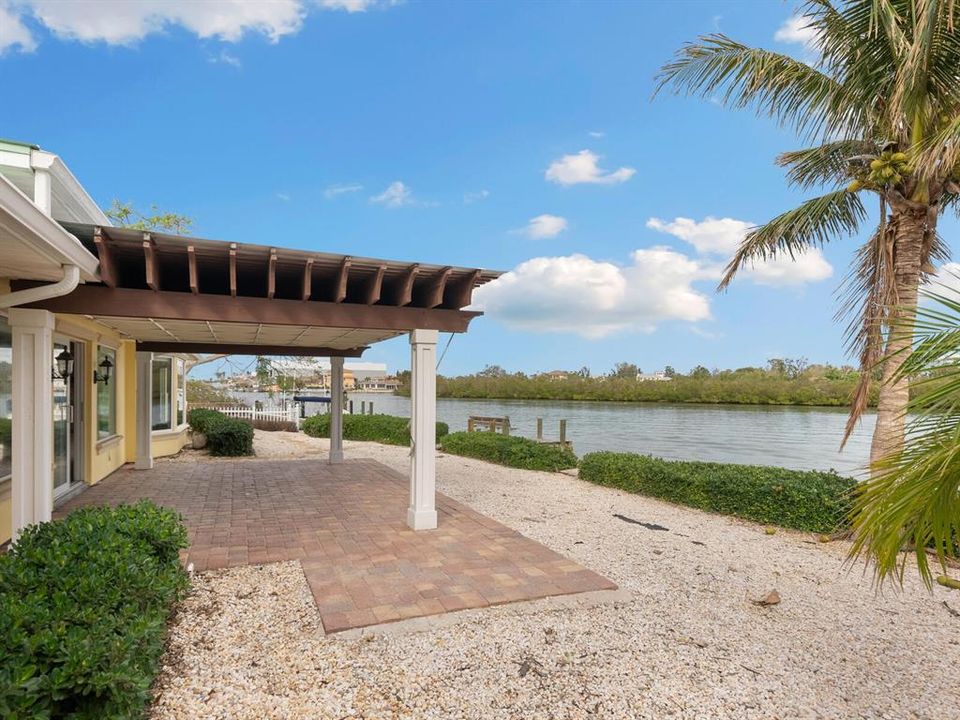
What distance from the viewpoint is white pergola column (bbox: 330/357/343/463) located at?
10062 millimetres

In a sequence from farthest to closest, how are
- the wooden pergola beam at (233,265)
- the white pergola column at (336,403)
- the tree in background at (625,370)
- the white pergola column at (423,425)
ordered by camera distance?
the tree in background at (625,370)
the white pergola column at (336,403)
the white pergola column at (423,425)
the wooden pergola beam at (233,265)

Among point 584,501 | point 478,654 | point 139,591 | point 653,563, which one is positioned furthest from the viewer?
point 584,501

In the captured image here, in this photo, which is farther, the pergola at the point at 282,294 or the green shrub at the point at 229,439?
the green shrub at the point at 229,439

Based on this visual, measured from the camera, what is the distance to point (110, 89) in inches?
392

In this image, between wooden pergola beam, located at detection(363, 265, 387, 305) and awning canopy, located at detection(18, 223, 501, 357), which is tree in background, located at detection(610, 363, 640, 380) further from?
wooden pergola beam, located at detection(363, 265, 387, 305)

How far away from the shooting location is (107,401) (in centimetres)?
864

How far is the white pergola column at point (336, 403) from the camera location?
1006cm

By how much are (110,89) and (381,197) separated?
21.0 feet

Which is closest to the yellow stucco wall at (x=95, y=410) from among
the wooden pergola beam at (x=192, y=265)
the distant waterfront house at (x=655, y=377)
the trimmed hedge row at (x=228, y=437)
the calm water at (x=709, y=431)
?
the trimmed hedge row at (x=228, y=437)

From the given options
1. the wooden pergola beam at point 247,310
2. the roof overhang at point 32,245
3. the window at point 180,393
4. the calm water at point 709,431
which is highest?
the roof overhang at point 32,245

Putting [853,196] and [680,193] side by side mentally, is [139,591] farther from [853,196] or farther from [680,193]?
[680,193]

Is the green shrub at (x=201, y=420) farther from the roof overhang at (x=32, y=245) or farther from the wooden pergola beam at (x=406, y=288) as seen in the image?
the roof overhang at (x=32, y=245)

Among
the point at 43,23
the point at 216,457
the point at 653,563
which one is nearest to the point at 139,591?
the point at 653,563

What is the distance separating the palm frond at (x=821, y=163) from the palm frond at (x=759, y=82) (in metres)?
0.53
